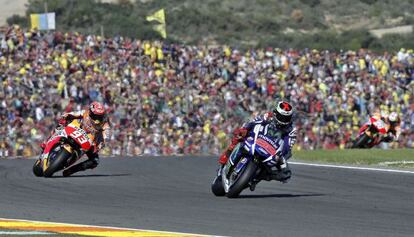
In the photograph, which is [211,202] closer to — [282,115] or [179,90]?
[282,115]

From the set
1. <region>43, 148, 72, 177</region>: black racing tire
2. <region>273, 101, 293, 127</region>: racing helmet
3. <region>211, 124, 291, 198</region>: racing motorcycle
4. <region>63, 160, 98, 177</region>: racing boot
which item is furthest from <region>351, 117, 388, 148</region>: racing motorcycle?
<region>273, 101, 293, 127</region>: racing helmet

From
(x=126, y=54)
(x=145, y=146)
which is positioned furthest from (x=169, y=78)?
(x=145, y=146)

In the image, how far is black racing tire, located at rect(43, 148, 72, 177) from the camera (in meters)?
17.4

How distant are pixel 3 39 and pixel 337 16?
123 ft

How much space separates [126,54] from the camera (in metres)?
33.1

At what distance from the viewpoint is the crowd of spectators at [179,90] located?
1119 inches

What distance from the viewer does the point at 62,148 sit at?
17531 millimetres

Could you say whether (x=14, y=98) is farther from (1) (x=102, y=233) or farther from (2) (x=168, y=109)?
(1) (x=102, y=233)

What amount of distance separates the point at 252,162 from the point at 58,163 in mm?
4827

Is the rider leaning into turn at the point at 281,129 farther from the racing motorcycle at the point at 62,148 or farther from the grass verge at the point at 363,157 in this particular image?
the grass verge at the point at 363,157

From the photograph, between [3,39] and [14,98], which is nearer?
[14,98]

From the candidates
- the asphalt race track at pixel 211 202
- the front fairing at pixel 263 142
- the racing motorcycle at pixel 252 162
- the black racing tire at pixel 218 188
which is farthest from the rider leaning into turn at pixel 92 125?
the front fairing at pixel 263 142

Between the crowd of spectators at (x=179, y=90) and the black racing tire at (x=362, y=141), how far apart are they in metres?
3.20

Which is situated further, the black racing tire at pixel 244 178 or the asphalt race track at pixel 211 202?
the black racing tire at pixel 244 178
